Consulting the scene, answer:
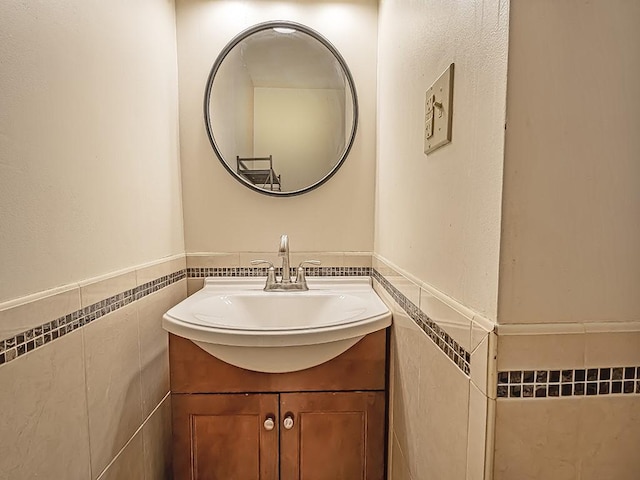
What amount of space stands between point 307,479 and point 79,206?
987 mm

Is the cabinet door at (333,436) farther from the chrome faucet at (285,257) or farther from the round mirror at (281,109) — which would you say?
the round mirror at (281,109)

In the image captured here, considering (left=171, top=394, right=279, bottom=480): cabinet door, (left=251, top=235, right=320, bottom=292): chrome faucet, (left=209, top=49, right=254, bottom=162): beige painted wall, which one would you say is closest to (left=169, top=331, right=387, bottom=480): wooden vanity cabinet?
(left=171, top=394, right=279, bottom=480): cabinet door

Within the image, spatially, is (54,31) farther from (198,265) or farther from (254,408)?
(254,408)

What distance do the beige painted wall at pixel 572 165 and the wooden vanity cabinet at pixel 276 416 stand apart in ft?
2.09

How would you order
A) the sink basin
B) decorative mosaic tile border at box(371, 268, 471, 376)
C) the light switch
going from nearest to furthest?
1. decorative mosaic tile border at box(371, 268, 471, 376)
2. the light switch
3. the sink basin

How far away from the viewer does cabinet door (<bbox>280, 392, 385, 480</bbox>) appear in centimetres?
102

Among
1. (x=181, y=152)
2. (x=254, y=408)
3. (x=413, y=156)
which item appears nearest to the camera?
(x=413, y=156)

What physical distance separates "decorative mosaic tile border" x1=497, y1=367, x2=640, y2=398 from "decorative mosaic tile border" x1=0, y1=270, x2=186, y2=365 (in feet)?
2.53

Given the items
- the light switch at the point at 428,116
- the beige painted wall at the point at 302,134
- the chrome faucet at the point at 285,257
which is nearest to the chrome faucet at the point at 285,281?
the chrome faucet at the point at 285,257

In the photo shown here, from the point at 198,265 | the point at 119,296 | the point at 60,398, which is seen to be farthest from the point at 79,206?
the point at 198,265

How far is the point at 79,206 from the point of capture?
0.75m

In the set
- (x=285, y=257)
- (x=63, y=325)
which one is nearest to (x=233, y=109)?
(x=285, y=257)

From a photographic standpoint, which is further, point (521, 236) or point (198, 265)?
point (198, 265)

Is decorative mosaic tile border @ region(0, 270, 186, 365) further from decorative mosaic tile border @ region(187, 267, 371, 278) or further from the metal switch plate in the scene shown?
the metal switch plate
